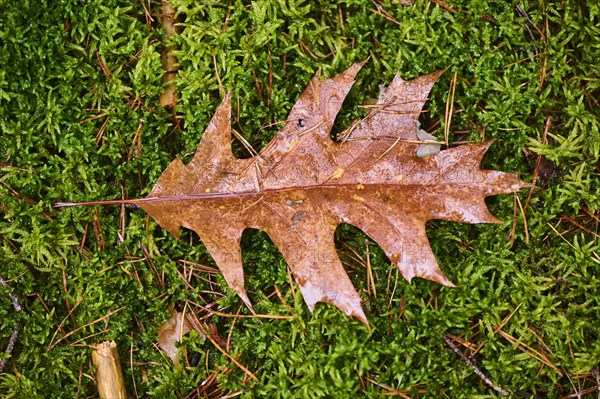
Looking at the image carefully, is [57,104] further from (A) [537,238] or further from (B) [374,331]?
(A) [537,238]

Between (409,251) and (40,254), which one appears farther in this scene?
(40,254)

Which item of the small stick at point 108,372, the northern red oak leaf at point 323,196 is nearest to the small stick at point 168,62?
the northern red oak leaf at point 323,196

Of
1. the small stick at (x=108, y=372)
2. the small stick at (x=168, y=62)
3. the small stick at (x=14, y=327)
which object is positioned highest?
the small stick at (x=168, y=62)

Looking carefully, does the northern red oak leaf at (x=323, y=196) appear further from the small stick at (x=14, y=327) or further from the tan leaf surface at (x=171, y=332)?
the small stick at (x=14, y=327)

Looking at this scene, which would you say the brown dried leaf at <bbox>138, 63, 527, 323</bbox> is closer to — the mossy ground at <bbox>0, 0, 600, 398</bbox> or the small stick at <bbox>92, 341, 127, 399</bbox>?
the mossy ground at <bbox>0, 0, 600, 398</bbox>

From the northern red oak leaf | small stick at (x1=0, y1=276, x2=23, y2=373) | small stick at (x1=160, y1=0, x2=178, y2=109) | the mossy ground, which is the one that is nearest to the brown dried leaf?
the northern red oak leaf

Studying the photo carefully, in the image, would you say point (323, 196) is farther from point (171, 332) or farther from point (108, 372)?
point (108, 372)

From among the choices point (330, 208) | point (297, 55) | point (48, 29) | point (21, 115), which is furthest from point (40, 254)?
point (297, 55)
